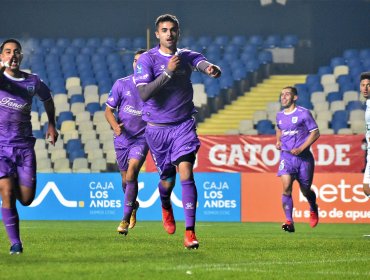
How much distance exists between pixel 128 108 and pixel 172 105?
10.7 ft

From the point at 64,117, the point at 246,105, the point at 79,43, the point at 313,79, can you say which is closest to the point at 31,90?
the point at 64,117

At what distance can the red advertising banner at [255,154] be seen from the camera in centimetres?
2181

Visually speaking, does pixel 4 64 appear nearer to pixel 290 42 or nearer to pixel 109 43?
pixel 290 42

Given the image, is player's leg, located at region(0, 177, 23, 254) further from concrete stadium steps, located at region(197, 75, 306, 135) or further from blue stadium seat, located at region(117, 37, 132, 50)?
blue stadium seat, located at region(117, 37, 132, 50)

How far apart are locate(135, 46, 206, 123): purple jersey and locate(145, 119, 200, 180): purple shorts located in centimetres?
9

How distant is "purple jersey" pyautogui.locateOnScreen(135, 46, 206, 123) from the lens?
11.0 meters

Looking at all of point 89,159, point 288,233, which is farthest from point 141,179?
point 288,233

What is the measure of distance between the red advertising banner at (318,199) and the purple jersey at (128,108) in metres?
7.02

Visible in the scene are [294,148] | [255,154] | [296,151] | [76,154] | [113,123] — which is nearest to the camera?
[113,123]

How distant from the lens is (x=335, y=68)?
93.9ft

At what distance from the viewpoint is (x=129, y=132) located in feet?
46.7

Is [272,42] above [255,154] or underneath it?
above

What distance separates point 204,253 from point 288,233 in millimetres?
5769

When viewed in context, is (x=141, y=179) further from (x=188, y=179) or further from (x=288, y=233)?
(x=188, y=179)
